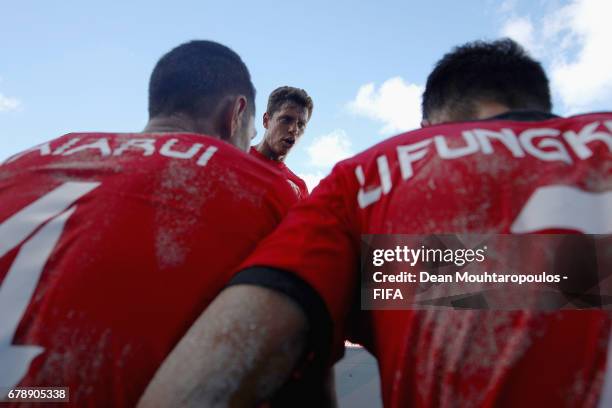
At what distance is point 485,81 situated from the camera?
164 cm

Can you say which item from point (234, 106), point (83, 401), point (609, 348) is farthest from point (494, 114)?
point (83, 401)

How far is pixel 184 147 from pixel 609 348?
1.31m

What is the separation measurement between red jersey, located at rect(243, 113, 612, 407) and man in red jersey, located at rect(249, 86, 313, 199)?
331cm

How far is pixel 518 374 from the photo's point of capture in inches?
37.7

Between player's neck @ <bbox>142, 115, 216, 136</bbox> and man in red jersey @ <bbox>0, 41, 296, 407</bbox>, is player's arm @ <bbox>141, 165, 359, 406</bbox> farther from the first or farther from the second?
player's neck @ <bbox>142, 115, 216, 136</bbox>

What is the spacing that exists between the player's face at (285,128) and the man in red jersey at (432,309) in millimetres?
Answer: 3389

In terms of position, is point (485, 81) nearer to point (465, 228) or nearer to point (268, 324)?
point (465, 228)

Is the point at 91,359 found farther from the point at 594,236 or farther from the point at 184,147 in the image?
the point at 594,236

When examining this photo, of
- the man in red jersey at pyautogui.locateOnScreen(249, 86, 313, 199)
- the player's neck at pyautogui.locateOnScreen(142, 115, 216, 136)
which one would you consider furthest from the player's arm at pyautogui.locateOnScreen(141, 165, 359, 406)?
the man in red jersey at pyautogui.locateOnScreen(249, 86, 313, 199)

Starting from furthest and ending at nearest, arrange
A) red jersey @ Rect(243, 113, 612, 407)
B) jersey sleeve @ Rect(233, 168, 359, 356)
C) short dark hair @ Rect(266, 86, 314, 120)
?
1. short dark hair @ Rect(266, 86, 314, 120)
2. jersey sleeve @ Rect(233, 168, 359, 356)
3. red jersey @ Rect(243, 113, 612, 407)

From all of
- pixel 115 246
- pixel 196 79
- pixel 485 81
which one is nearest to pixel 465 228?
pixel 485 81

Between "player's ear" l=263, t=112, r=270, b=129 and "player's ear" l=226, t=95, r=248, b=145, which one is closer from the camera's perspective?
"player's ear" l=226, t=95, r=248, b=145

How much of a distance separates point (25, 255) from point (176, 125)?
0.82 metres

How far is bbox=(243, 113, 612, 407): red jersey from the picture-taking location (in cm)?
96
